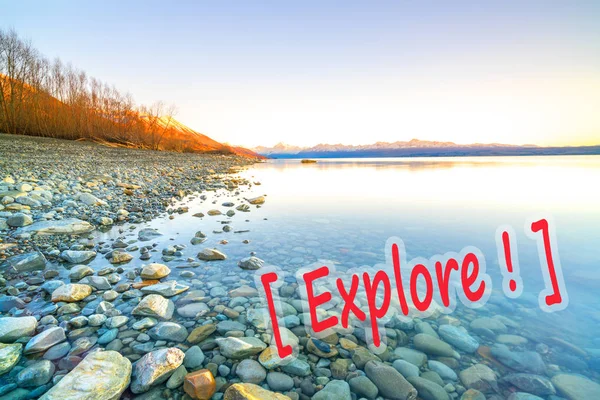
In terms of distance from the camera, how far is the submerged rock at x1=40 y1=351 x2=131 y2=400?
162cm

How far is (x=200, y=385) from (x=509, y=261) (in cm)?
531

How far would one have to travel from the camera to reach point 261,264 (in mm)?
4191

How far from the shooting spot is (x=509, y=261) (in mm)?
4711

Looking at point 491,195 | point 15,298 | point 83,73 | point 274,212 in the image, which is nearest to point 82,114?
point 83,73

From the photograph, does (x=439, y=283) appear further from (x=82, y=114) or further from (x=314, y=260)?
(x=82, y=114)

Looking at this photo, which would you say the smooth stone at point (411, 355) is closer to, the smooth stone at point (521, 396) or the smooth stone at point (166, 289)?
the smooth stone at point (521, 396)

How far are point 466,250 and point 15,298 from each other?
6835 millimetres

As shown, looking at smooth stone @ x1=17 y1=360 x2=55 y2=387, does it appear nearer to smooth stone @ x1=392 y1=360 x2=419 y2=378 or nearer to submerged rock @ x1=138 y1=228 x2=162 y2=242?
smooth stone @ x1=392 y1=360 x2=419 y2=378

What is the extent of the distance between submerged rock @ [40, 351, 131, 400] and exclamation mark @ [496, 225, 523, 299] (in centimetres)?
432

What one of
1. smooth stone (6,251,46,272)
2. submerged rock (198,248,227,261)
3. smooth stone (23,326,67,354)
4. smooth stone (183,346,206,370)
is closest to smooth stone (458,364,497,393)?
smooth stone (183,346,206,370)

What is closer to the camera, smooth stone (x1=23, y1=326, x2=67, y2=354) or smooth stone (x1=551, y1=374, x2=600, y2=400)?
smooth stone (x1=551, y1=374, x2=600, y2=400)

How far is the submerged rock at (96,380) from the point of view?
5.33ft

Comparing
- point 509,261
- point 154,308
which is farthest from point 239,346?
point 509,261

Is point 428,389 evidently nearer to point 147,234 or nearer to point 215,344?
point 215,344
